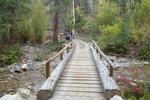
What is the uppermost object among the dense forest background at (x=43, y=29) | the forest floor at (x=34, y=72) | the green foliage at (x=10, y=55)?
the dense forest background at (x=43, y=29)

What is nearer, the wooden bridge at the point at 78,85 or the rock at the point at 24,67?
the wooden bridge at the point at 78,85

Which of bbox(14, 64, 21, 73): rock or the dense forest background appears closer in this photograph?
bbox(14, 64, 21, 73): rock

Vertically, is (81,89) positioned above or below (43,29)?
below

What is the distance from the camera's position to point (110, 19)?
140ft

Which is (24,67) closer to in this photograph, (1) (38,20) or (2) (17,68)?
(2) (17,68)

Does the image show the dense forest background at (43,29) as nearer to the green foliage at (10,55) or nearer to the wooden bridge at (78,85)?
the green foliage at (10,55)

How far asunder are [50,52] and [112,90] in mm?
22393

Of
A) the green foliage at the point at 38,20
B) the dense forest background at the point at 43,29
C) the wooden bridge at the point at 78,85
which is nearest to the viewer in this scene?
the wooden bridge at the point at 78,85

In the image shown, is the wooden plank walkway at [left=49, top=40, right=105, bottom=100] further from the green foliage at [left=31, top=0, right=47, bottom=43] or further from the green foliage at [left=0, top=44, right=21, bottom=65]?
the green foliage at [left=31, top=0, right=47, bottom=43]

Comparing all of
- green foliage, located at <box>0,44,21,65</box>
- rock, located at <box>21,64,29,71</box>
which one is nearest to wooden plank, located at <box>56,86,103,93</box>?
rock, located at <box>21,64,29,71</box>

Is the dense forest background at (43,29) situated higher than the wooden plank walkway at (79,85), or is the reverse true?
the dense forest background at (43,29)

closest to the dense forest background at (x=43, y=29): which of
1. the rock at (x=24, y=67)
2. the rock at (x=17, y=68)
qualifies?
the rock at (x=17, y=68)

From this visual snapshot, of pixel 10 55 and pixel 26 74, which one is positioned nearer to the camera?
pixel 26 74

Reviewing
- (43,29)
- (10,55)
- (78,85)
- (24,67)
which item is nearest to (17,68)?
(24,67)
